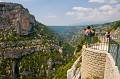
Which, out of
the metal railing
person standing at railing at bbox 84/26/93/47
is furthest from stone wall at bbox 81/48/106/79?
person standing at railing at bbox 84/26/93/47

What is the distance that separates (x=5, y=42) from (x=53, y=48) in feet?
80.3

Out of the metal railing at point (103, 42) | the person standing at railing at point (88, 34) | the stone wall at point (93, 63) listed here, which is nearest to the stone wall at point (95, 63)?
the stone wall at point (93, 63)

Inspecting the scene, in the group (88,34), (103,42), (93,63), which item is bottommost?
(93,63)

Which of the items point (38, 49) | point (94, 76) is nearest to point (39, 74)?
point (38, 49)

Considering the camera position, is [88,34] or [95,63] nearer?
[95,63]

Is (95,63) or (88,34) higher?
(88,34)

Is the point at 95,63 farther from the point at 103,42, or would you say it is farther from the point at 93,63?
the point at 103,42

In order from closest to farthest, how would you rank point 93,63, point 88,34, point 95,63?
point 95,63 → point 93,63 → point 88,34

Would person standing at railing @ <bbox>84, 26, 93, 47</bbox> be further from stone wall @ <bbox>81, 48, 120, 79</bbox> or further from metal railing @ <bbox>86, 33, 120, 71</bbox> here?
stone wall @ <bbox>81, 48, 120, 79</bbox>

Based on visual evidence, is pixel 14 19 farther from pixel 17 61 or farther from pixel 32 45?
pixel 17 61

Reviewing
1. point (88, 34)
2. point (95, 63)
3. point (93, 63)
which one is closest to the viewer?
point (95, 63)

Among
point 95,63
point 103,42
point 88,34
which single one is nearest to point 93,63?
point 95,63

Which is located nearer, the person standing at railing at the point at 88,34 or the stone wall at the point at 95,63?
the stone wall at the point at 95,63

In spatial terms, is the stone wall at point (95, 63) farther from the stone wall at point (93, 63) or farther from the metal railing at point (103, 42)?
the metal railing at point (103, 42)
